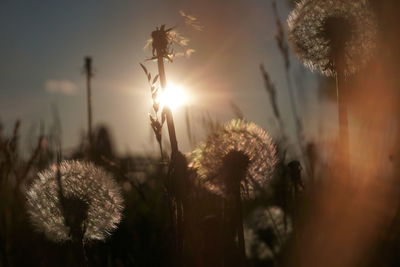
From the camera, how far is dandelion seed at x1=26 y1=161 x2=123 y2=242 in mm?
2422

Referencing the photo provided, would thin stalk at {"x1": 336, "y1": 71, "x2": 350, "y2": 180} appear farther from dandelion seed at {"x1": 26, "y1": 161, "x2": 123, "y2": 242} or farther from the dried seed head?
dandelion seed at {"x1": 26, "y1": 161, "x2": 123, "y2": 242}

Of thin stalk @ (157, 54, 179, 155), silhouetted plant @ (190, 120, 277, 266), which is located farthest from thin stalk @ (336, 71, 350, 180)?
thin stalk @ (157, 54, 179, 155)

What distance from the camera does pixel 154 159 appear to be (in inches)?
191

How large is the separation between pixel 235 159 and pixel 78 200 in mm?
→ 835

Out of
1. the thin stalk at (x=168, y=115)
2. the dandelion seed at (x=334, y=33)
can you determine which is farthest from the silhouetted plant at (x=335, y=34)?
the thin stalk at (x=168, y=115)

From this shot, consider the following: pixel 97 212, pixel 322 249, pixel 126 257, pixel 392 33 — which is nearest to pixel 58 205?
pixel 97 212

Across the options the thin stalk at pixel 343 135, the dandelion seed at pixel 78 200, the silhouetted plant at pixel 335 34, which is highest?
the silhouetted plant at pixel 335 34

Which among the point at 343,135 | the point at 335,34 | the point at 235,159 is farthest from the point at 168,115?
the point at 335,34

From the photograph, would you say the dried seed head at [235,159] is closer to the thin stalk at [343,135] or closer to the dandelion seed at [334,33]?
the thin stalk at [343,135]

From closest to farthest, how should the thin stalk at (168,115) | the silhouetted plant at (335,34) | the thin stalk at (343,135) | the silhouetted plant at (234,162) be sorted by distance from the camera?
the thin stalk at (168,115), the thin stalk at (343,135), the silhouetted plant at (234,162), the silhouetted plant at (335,34)

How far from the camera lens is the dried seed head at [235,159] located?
2.62 m

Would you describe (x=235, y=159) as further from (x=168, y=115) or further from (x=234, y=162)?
(x=168, y=115)

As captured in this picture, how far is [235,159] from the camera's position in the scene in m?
2.63

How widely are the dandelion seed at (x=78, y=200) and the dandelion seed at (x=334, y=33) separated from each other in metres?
1.40
